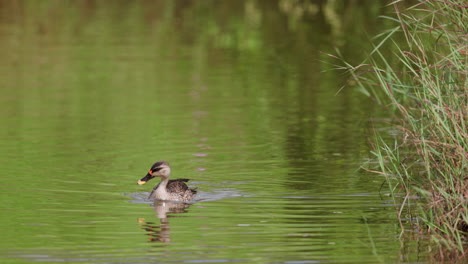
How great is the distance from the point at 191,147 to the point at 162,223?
410 centimetres

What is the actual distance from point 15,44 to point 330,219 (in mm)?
19019

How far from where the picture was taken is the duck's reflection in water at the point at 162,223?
9625 mm

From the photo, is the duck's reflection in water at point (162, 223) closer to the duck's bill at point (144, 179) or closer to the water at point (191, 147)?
the water at point (191, 147)

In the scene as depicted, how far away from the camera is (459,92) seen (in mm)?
9562

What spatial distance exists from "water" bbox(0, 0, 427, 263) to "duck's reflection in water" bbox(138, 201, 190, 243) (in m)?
0.02

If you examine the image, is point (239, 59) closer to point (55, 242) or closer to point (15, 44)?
point (15, 44)

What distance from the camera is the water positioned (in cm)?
938

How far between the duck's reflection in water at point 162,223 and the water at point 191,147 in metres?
0.02

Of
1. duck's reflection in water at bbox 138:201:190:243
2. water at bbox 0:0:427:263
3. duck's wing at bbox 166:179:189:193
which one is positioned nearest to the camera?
water at bbox 0:0:427:263

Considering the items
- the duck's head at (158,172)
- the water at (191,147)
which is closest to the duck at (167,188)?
the duck's head at (158,172)

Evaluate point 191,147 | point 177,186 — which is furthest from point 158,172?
point 191,147

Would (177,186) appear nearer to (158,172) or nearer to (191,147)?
(158,172)

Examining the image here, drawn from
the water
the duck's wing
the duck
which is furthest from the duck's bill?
the duck's wing

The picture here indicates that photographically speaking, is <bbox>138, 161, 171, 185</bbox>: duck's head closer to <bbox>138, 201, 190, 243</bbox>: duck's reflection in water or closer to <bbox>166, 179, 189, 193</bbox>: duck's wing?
<bbox>166, 179, 189, 193</bbox>: duck's wing
